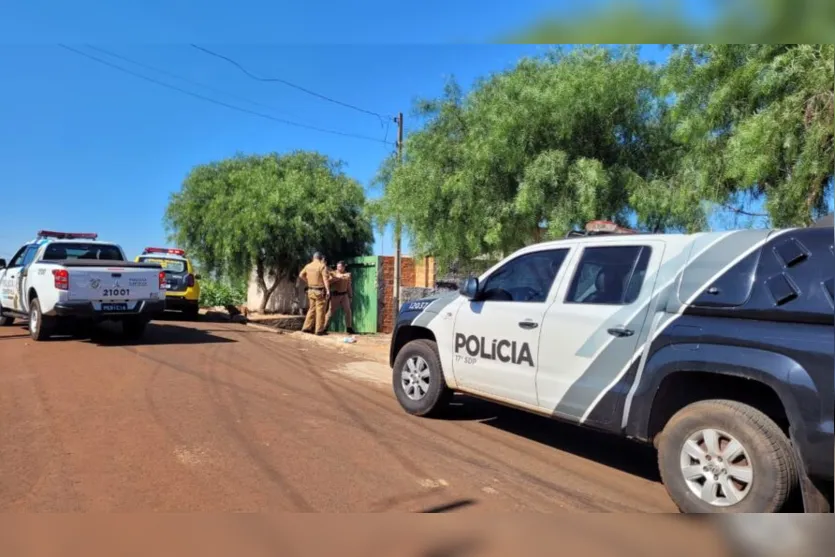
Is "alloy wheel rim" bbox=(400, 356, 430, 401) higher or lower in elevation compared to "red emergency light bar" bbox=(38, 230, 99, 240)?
lower

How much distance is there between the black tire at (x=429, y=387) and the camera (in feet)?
20.7

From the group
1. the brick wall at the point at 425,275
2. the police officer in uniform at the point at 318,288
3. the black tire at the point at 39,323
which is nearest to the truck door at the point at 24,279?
the black tire at the point at 39,323

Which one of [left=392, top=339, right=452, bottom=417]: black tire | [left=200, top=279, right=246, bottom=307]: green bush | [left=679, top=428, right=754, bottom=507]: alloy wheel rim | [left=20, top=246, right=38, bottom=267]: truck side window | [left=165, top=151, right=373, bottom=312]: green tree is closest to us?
[left=679, top=428, right=754, bottom=507]: alloy wheel rim

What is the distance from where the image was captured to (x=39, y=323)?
34.9 ft

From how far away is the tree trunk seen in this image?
2064 centimetres

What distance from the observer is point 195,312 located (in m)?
16.4

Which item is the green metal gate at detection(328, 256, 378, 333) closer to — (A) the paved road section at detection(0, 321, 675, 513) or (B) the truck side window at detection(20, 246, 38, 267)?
(B) the truck side window at detection(20, 246, 38, 267)

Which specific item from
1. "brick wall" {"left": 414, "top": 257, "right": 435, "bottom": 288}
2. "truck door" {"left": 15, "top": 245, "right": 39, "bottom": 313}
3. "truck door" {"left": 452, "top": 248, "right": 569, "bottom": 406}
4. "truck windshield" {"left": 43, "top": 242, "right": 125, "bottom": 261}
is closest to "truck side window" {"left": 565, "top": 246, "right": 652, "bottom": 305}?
"truck door" {"left": 452, "top": 248, "right": 569, "bottom": 406}

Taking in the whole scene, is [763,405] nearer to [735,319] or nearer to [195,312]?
[735,319]

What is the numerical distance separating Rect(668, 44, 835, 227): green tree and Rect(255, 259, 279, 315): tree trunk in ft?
49.9

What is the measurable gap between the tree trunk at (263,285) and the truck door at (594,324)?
1641 centimetres

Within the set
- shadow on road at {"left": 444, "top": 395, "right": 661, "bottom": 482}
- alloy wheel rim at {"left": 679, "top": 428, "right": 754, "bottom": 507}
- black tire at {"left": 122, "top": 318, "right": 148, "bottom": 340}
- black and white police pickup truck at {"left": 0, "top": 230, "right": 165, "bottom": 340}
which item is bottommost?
shadow on road at {"left": 444, "top": 395, "right": 661, "bottom": 482}

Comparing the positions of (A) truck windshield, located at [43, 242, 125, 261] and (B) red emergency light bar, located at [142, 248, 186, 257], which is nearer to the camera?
(A) truck windshield, located at [43, 242, 125, 261]
